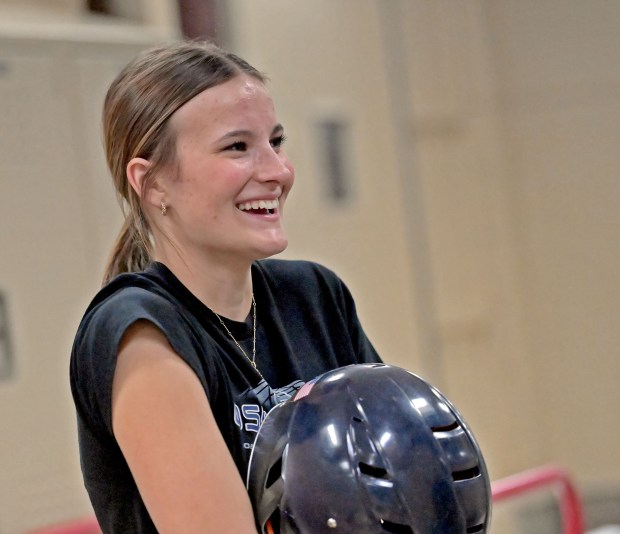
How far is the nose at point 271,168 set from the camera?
5.56 feet

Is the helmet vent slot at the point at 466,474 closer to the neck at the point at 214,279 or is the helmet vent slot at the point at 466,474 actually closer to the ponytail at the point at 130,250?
the neck at the point at 214,279

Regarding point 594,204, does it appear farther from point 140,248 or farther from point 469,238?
point 140,248

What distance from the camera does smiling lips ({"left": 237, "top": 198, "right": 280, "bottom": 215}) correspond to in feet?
5.59

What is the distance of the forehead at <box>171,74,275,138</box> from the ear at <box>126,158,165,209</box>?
86mm

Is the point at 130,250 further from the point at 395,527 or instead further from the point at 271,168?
the point at 395,527

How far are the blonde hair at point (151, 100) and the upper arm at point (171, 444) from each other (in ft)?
1.10

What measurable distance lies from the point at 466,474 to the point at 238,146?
621mm

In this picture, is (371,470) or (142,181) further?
(142,181)

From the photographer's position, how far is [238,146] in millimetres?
1705

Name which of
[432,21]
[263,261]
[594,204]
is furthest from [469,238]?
[263,261]

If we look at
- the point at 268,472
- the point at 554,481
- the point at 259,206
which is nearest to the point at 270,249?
the point at 259,206

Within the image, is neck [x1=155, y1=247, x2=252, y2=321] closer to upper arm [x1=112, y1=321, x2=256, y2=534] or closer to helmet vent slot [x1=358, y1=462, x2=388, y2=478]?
upper arm [x1=112, y1=321, x2=256, y2=534]

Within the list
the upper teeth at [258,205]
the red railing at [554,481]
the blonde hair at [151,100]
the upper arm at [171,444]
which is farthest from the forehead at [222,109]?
the red railing at [554,481]

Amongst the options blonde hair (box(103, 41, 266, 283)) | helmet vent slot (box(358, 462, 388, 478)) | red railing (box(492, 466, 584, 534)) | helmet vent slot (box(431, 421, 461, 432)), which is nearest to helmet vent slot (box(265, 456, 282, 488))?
helmet vent slot (box(358, 462, 388, 478))
